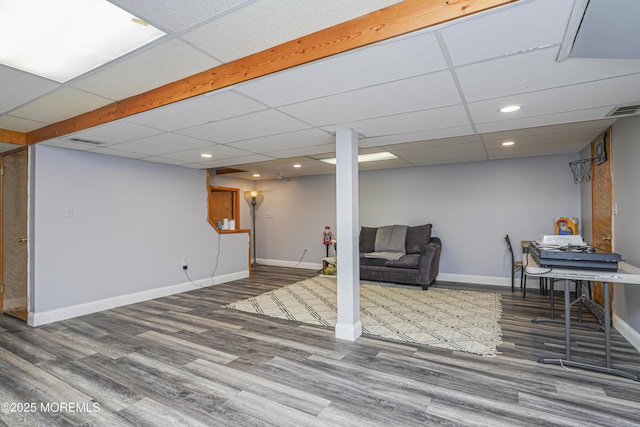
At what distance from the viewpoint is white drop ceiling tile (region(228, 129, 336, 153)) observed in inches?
134

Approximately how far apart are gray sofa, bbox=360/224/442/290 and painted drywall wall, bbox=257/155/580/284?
33 cm

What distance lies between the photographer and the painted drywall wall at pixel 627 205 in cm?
287

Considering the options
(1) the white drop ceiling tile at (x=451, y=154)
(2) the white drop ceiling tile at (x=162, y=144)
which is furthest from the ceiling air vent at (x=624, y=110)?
(2) the white drop ceiling tile at (x=162, y=144)

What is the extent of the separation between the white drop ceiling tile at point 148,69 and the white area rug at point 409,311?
279cm

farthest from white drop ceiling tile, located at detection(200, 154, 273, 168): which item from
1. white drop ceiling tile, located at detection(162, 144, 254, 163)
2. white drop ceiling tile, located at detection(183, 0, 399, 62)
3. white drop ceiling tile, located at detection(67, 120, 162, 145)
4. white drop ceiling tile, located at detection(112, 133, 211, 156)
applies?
white drop ceiling tile, located at detection(183, 0, 399, 62)

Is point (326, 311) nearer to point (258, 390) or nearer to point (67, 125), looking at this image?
point (258, 390)

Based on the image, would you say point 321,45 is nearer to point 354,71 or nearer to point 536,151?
point 354,71

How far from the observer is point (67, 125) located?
3234 mm

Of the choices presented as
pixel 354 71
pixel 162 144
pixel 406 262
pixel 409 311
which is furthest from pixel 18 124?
pixel 406 262

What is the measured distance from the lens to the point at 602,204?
12.6 feet

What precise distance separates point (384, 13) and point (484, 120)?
178 cm

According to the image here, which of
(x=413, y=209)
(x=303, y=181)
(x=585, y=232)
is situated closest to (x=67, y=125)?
(x=303, y=181)

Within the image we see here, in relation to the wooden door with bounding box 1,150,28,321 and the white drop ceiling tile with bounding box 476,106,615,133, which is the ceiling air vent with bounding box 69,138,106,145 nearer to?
the wooden door with bounding box 1,150,28,321

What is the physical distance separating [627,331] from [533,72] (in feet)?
9.09
